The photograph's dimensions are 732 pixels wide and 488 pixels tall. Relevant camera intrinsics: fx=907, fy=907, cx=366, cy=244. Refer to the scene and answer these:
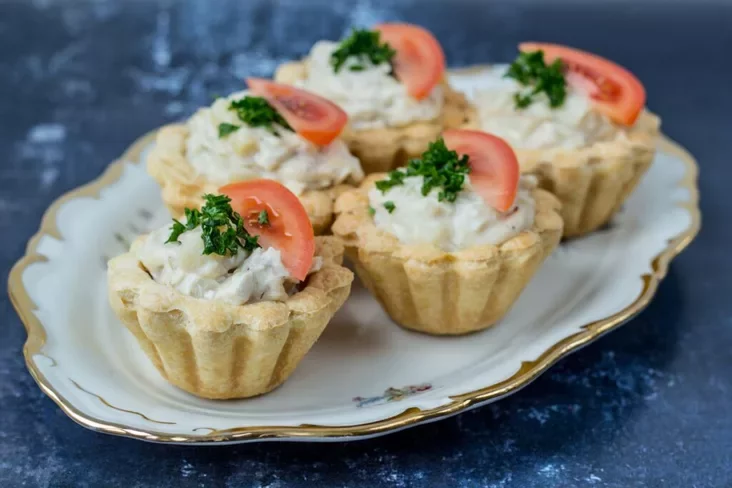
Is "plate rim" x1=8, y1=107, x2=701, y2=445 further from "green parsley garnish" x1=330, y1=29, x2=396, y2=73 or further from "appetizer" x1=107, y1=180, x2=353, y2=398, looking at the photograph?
"green parsley garnish" x1=330, y1=29, x2=396, y2=73

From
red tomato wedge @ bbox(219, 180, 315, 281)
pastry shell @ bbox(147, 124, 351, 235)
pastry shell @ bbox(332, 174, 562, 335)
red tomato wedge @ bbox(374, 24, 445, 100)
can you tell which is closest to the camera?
red tomato wedge @ bbox(219, 180, 315, 281)

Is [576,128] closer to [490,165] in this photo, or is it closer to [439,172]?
[490,165]

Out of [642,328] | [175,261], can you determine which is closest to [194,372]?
[175,261]

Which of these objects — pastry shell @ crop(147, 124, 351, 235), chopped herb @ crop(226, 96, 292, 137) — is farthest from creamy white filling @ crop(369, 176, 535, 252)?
chopped herb @ crop(226, 96, 292, 137)

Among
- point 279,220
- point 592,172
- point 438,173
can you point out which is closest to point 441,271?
point 438,173

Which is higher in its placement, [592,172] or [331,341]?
[592,172]

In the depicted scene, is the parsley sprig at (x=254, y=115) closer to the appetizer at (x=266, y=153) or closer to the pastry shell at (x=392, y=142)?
the appetizer at (x=266, y=153)
